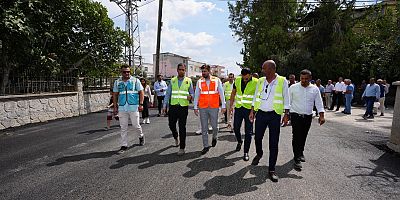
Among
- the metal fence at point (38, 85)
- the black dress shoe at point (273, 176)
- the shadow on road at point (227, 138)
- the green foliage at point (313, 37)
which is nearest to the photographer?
the black dress shoe at point (273, 176)

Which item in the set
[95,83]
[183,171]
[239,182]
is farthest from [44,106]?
[239,182]

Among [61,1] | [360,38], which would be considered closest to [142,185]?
[61,1]

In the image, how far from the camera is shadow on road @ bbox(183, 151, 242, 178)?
15.4 feet

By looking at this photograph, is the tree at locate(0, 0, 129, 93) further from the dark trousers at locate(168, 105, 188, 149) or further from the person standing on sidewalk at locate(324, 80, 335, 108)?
the person standing on sidewalk at locate(324, 80, 335, 108)

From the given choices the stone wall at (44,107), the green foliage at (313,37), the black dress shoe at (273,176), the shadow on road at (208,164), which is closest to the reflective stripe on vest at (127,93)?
the shadow on road at (208,164)

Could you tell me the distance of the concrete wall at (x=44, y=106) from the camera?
9.29 m

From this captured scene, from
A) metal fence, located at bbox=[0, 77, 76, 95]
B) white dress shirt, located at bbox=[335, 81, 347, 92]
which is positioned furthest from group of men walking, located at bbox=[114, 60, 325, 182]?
white dress shirt, located at bbox=[335, 81, 347, 92]

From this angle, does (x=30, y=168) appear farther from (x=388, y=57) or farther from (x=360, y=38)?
(x=360, y=38)

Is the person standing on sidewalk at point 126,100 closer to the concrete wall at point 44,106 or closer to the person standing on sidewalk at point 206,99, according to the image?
the person standing on sidewalk at point 206,99

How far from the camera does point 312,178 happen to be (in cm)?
444

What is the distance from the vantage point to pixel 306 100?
16.8 ft

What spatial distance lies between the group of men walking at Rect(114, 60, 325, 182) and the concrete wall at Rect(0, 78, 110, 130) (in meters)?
5.54

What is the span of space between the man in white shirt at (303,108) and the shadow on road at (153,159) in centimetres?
203

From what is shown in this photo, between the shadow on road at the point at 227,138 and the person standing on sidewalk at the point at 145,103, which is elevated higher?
the person standing on sidewalk at the point at 145,103
